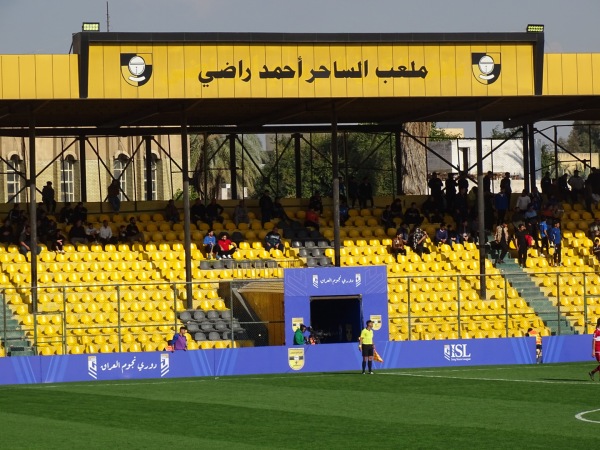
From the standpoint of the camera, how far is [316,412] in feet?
88.0

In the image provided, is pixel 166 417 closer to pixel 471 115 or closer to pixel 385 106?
pixel 385 106

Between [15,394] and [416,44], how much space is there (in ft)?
58.7

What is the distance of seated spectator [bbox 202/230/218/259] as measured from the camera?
46469 mm

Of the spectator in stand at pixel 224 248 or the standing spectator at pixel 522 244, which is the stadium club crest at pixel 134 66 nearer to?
the spectator in stand at pixel 224 248

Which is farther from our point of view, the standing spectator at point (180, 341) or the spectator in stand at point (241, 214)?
the spectator in stand at point (241, 214)

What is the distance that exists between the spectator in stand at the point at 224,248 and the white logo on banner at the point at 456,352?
29.1 ft

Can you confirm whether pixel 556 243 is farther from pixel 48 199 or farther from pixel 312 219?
pixel 48 199

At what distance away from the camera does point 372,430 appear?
23.4 metres

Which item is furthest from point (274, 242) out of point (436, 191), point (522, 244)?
point (522, 244)

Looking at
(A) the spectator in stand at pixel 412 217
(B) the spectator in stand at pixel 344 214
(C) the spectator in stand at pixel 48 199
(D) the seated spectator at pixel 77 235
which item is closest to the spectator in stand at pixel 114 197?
(C) the spectator in stand at pixel 48 199

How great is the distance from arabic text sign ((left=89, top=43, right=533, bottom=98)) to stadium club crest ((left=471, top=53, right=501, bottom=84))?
112 millimetres

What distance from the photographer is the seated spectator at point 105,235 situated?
4638 cm

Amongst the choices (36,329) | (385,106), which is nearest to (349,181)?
(385,106)

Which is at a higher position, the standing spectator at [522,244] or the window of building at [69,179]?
the window of building at [69,179]
